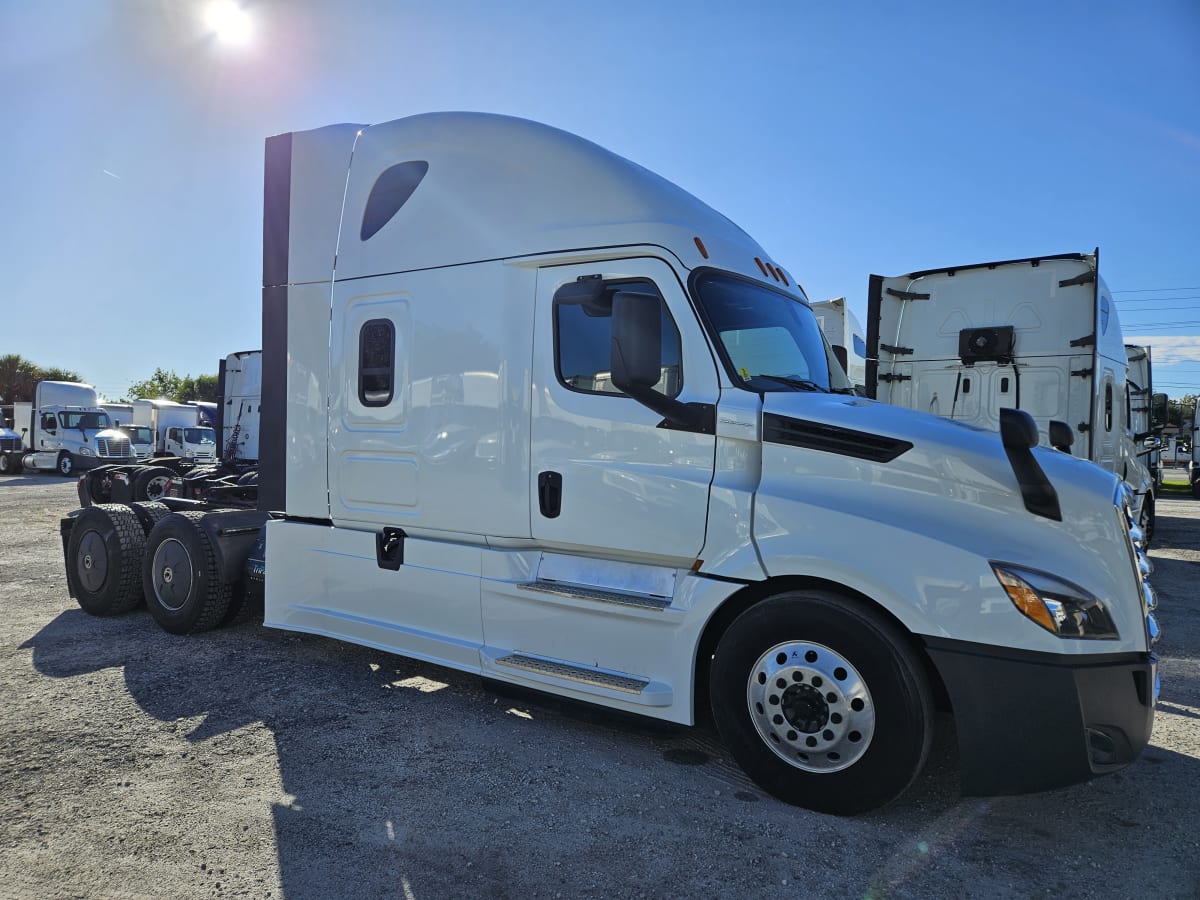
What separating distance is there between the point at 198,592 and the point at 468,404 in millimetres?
3103

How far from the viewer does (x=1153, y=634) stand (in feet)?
10.5

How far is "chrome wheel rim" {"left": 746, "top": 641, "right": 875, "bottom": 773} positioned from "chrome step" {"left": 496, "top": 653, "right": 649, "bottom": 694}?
0.60m

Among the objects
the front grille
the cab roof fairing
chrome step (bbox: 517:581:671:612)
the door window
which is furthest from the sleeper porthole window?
the front grille

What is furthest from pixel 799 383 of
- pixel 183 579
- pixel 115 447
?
pixel 115 447

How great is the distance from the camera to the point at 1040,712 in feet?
9.78

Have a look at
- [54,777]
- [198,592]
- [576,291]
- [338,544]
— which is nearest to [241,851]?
[54,777]

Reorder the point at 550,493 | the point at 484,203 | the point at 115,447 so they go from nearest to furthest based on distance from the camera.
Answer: the point at 550,493
the point at 484,203
the point at 115,447

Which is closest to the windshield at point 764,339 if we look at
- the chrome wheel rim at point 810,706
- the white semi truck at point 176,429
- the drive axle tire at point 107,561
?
the chrome wheel rim at point 810,706

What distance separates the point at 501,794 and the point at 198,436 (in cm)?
2856

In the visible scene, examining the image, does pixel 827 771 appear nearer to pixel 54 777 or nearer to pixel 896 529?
pixel 896 529

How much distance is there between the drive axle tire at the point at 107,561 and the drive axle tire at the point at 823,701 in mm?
5562

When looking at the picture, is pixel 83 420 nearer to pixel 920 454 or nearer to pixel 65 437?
pixel 65 437

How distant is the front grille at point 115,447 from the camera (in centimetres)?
2722

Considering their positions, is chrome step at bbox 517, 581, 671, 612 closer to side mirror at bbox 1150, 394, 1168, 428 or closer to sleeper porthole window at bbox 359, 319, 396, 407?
sleeper porthole window at bbox 359, 319, 396, 407
